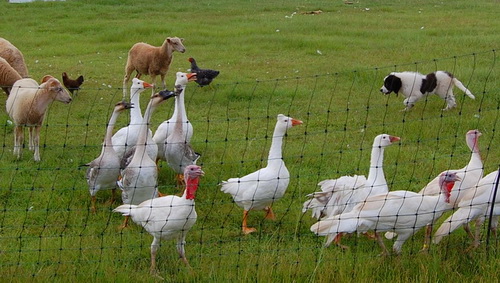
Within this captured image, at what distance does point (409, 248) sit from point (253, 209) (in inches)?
59.6

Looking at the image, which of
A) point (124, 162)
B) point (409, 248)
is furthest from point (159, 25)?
point (409, 248)

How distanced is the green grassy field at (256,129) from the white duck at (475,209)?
17 centimetres

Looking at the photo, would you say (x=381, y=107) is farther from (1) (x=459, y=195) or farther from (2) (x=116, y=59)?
(2) (x=116, y=59)

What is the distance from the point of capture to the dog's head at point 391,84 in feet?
35.5

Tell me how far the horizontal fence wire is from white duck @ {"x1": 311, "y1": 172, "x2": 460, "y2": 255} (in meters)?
0.04

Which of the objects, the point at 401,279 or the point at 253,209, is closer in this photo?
the point at 401,279

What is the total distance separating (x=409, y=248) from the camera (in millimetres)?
5832

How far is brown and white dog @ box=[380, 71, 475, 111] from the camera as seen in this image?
411 inches

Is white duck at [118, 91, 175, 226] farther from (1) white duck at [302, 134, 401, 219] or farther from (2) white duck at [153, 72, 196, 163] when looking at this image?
(1) white duck at [302, 134, 401, 219]

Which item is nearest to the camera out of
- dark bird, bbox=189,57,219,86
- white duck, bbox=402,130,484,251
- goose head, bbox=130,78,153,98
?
white duck, bbox=402,130,484,251

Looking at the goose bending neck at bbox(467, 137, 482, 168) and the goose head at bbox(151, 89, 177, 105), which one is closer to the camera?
the goose bending neck at bbox(467, 137, 482, 168)

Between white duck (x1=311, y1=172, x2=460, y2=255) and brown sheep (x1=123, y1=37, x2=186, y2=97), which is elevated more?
white duck (x1=311, y1=172, x2=460, y2=255)

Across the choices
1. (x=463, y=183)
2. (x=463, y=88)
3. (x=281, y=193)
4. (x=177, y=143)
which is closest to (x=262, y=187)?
(x=281, y=193)

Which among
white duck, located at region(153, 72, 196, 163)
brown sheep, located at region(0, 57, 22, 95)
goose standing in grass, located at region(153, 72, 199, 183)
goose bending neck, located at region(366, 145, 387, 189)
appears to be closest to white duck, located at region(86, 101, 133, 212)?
goose standing in grass, located at region(153, 72, 199, 183)
